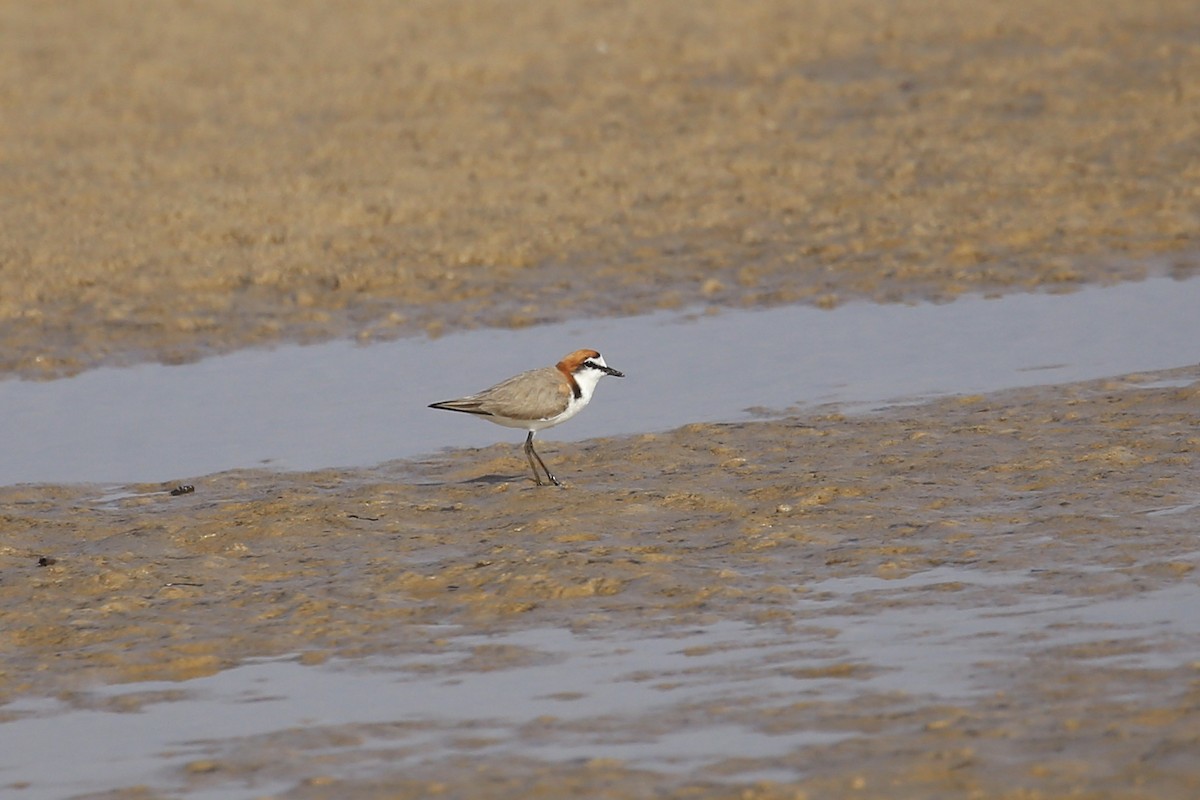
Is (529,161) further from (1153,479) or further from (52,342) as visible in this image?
(1153,479)

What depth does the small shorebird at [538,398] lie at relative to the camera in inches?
448

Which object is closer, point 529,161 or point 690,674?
point 690,674

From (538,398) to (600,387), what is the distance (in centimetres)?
298

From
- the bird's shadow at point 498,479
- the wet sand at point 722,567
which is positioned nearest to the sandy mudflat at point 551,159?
the bird's shadow at point 498,479

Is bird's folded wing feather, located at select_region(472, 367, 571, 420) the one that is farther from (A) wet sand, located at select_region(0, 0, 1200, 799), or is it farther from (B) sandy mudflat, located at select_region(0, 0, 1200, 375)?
(B) sandy mudflat, located at select_region(0, 0, 1200, 375)

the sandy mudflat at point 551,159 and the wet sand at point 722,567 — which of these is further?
the sandy mudflat at point 551,159

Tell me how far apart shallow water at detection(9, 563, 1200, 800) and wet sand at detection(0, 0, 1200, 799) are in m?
0.10

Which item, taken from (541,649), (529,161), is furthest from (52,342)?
(541,649)

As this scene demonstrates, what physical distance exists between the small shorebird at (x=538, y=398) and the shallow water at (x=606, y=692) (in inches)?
101

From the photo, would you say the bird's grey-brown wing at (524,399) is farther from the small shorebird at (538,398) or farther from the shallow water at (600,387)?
the shallow water at (600,387)

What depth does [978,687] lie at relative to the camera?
761cm

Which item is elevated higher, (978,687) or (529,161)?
(529,161)

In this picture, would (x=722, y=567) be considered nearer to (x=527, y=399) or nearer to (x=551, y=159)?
(x=527, y=399)

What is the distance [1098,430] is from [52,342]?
332 inches
